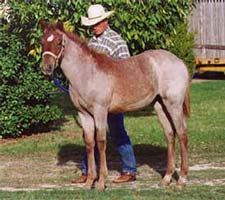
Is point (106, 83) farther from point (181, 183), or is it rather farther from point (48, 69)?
point (181, 183)

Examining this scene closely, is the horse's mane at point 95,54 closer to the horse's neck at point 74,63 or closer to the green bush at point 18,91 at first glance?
the horse's neck at point 74,63

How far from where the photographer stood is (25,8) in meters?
14.0

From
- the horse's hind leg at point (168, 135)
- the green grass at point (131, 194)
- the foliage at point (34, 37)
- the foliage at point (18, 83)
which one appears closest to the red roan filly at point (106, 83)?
the horse's hind leg at point (168, 135)

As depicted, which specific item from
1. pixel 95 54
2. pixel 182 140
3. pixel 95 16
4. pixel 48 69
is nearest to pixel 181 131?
pixel 182 140

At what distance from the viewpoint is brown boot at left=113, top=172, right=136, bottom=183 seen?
10578 millimetres

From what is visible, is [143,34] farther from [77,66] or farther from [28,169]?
[77,66]

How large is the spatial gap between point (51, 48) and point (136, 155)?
12.3 feet

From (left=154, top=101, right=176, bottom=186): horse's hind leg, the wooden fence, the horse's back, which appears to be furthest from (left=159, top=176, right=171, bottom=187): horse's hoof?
the wooden fence

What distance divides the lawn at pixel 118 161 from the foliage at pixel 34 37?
0.51 meters

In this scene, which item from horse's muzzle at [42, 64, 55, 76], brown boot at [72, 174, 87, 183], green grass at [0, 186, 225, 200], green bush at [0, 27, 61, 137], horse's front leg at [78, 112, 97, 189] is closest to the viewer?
green grass at [0, 186, 225, 200]

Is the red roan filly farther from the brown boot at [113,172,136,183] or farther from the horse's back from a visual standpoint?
the brown boot at [113,172,136,183]

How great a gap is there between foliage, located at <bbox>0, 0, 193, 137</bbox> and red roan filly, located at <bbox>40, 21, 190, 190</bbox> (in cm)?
397

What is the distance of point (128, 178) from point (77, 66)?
5.74 ft

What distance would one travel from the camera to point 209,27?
24969 mm
